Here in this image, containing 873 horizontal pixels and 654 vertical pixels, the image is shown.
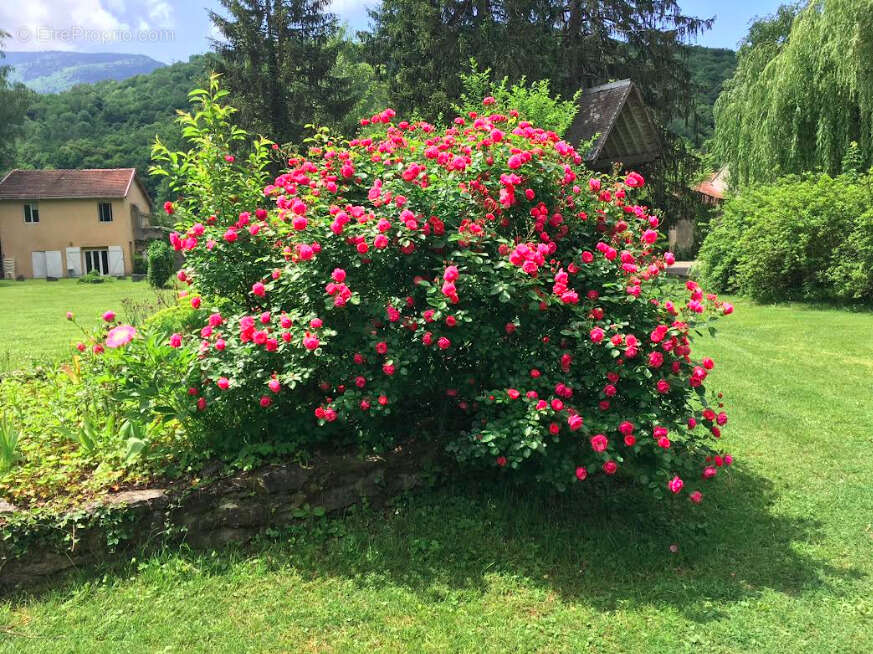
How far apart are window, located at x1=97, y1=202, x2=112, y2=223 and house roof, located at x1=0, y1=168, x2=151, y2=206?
629mm

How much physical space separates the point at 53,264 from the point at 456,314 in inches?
1529

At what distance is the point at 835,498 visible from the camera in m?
4.03

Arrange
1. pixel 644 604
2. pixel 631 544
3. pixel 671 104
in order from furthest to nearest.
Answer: pixel 671 104 → pixel 631 544 → pixel 644 604

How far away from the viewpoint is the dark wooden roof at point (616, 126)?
14344 millimetres

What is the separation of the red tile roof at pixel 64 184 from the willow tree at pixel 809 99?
107 ft

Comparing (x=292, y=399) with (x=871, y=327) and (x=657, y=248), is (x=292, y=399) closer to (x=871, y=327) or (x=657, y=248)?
(x=657, y=248)

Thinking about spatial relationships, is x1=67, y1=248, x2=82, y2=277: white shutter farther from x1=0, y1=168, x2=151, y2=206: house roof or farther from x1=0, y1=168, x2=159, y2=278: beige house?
x1=0, y1=168, x2=151, y2=206: house roof

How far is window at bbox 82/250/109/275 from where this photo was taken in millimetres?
35612

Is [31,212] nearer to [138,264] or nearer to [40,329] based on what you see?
[138,264]

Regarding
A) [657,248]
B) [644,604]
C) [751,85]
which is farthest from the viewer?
[751,85]

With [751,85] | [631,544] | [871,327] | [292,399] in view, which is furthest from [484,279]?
[751,85]

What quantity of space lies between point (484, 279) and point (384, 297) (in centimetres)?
61

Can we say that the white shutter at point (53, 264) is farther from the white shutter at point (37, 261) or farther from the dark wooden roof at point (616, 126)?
the dark wooden roof at point (616, 126)

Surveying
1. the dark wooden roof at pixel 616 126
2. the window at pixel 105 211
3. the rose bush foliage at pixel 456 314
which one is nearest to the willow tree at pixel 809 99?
the dark wooden roof at pixel 616 126
